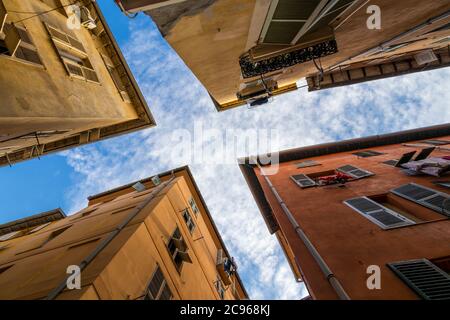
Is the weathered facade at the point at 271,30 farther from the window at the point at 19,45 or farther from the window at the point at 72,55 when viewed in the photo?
the window at the point at 72,55

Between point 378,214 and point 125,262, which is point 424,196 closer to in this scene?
point 378,214

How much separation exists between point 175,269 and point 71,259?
3233 mm

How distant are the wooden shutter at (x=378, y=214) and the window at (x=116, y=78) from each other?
12.3 m

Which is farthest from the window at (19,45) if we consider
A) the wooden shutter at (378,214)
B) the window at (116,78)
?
the wooden shutter at (378,214)

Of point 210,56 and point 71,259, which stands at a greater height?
point 210,56

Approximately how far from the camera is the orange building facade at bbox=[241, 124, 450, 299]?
4.95 m

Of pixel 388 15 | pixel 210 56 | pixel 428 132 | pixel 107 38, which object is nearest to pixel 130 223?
pixel 210 56

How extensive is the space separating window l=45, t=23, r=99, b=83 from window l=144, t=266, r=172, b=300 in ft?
24.9

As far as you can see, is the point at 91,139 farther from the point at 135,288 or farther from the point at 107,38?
the point at 135,288

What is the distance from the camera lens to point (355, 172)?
39.7 ft

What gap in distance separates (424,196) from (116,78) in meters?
15.1

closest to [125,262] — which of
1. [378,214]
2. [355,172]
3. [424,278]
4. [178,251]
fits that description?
[178,251]

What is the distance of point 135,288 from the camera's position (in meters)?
5.64
